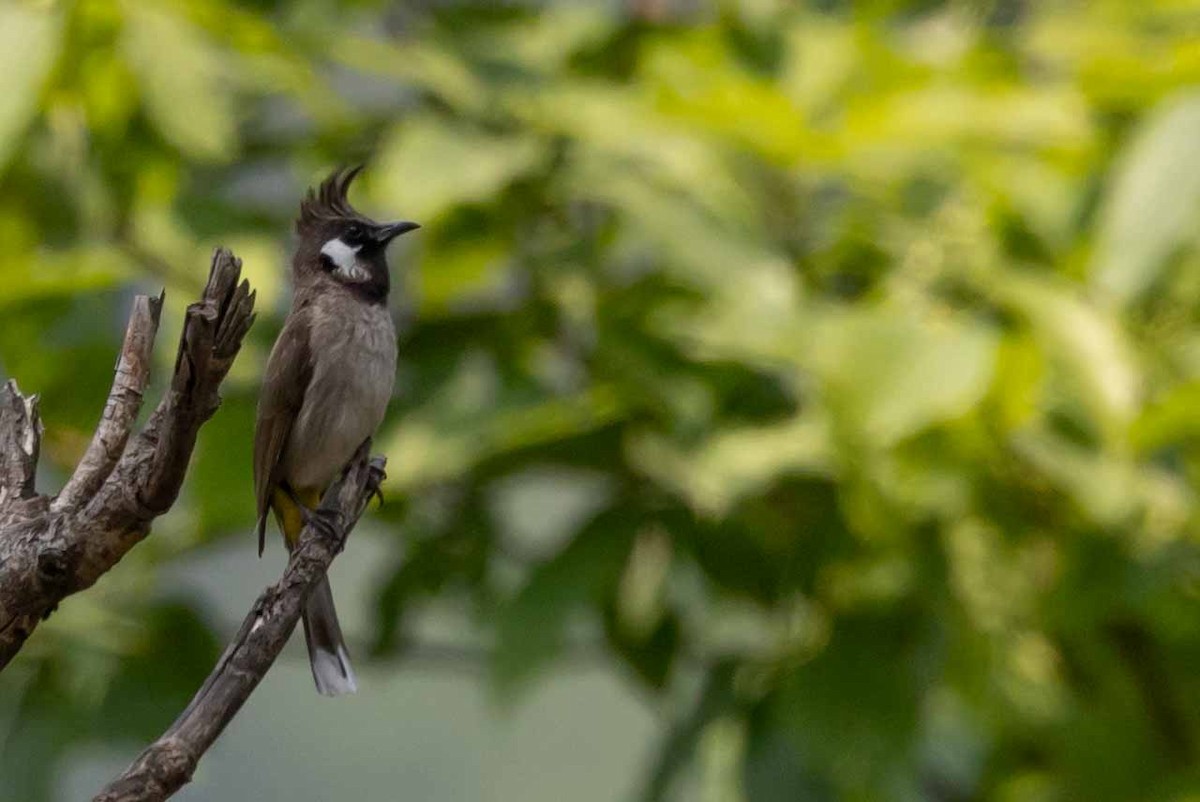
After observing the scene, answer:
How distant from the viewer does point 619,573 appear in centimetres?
339

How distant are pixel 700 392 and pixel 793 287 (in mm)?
252

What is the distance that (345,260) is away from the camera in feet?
11.6

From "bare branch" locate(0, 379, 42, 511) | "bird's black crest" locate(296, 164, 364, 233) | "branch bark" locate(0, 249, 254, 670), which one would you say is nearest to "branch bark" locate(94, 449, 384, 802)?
"branch bark" locate(0, 249, 254, 670)

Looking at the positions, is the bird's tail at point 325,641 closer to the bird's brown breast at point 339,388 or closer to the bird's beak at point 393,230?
the bird's brown breast at point 339,388

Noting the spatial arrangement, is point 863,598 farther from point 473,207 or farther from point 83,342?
point 83,342

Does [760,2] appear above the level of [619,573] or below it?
above

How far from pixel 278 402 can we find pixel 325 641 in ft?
1.50

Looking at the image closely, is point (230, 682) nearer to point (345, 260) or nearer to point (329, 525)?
point (329, 525)

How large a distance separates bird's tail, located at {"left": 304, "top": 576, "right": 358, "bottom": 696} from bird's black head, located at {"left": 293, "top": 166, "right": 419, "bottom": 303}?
0.68 metres

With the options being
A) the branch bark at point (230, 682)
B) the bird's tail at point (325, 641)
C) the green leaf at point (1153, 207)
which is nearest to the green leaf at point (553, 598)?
the bird's tail at point (325, 641)

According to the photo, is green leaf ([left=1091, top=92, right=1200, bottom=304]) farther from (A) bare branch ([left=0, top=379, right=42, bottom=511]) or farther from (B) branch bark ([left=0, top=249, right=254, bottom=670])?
(A) bare branch ([left=0, top=379, right=42, bottom=511])

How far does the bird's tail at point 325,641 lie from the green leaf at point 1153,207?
1425 millimetres

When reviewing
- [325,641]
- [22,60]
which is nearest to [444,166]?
[22,60]

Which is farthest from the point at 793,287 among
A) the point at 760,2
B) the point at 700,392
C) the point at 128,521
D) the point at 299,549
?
the point at 128,521
